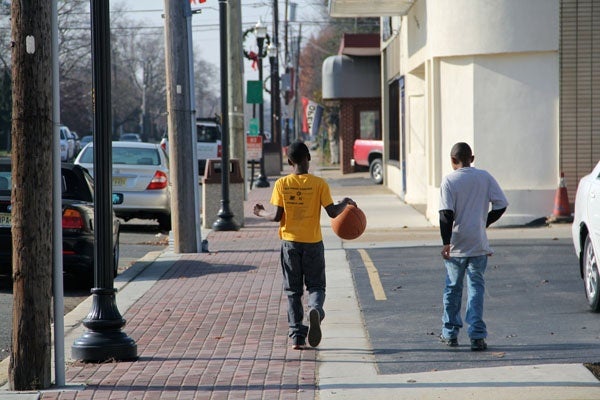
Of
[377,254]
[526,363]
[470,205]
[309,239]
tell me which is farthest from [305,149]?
[377,254]

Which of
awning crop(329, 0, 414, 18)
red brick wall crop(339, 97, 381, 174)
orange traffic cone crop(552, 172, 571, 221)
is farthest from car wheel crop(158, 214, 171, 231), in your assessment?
red brick wall crop(339, 97, 381, 174)

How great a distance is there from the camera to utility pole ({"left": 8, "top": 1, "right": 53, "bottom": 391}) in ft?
23.0

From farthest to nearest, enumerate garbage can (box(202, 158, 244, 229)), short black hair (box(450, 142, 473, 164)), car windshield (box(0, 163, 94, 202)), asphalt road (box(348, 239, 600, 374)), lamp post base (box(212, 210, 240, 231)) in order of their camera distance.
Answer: garbage can (box(202, 158, 244, 229)), lamp post base (box(212, 210, 240, 231)), car windshield (box(0, 163, 94, 202)), short black hair (box(450, 142, 473, 164)), asphalt road (box(348, 239, 600, 374))

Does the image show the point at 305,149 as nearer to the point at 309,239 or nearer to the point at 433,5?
the point at 309,239

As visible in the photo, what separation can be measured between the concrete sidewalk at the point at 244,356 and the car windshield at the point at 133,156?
5.79m

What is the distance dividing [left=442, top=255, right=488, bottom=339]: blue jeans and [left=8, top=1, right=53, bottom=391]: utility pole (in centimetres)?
311

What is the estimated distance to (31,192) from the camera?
7078 millimetres

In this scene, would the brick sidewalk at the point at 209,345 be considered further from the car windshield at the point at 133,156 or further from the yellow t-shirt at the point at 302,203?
the car windshield at the point at 133,156

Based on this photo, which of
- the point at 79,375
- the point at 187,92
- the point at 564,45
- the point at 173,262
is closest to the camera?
the point at 79,375

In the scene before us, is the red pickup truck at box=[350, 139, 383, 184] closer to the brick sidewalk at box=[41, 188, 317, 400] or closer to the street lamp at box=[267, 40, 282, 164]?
the street lamp at box=[267, 40, 282, 164]

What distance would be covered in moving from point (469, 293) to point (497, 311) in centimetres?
187

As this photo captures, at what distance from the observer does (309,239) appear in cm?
860

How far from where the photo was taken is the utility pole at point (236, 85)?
25.3 meters

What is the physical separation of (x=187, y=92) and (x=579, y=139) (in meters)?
6.45
